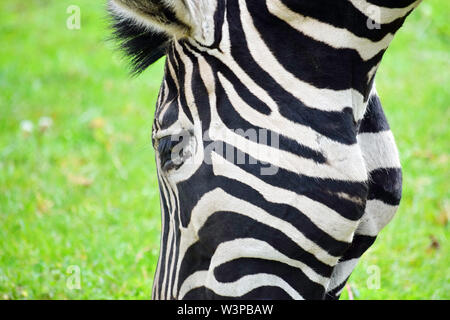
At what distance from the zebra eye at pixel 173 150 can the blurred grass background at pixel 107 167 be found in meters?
0.53

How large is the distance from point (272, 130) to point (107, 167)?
428cm

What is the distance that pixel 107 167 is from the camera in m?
5.82

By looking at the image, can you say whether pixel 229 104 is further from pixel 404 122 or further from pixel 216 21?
pixel 404 122

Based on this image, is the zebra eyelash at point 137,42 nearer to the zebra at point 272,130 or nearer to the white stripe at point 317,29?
the zebra at point 272,130

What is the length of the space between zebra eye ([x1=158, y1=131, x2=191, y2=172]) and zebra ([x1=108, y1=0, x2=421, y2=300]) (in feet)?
0.04

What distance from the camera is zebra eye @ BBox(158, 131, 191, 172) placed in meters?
1.91

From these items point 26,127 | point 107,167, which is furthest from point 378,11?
point 26,127

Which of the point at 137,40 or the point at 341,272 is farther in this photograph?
the point at 341,272

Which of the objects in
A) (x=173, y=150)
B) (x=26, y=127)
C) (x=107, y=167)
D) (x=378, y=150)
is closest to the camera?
(x=173, y=150)

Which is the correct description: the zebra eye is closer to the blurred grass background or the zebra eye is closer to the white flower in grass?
the blurred grass background

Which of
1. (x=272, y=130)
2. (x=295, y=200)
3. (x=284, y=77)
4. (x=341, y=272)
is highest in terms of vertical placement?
(x=284, y=77)

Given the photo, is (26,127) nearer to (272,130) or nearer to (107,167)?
(107,167)

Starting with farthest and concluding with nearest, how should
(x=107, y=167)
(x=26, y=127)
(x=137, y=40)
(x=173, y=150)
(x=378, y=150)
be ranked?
(x=26, y=127)
(x=107, y=167)
(x=378, y=150)
(x=137, y=40)
(x=173, y=150)

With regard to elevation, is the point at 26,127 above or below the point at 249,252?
above
